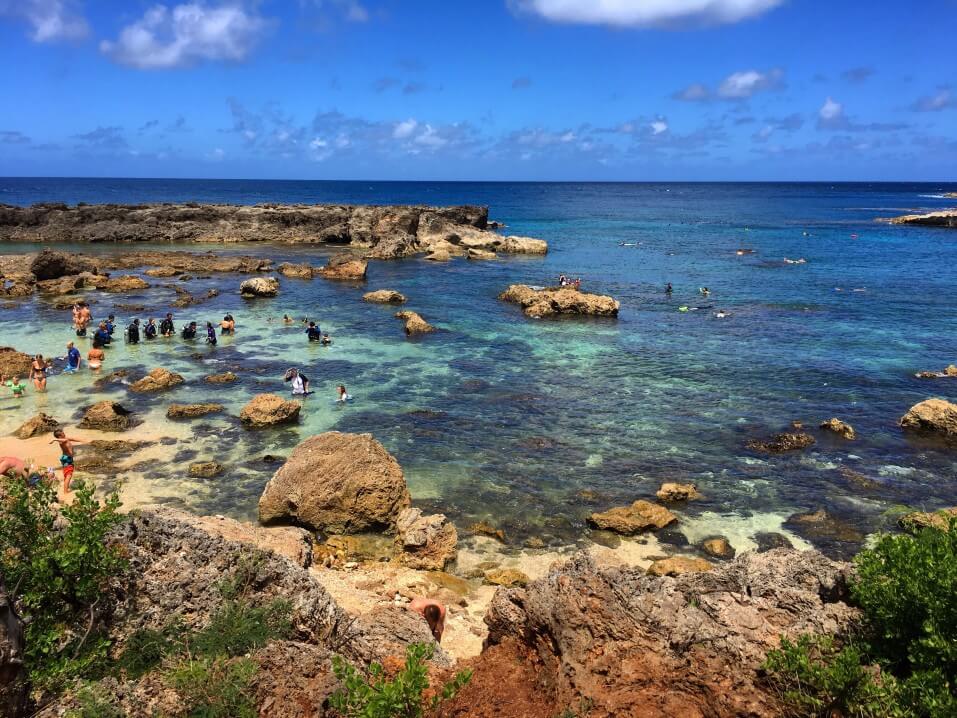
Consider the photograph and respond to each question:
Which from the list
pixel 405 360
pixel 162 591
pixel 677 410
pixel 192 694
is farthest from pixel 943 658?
pixel 405 360

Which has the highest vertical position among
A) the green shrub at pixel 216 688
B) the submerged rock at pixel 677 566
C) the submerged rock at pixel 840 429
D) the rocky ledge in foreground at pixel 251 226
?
the rocky ledge in foreground at pixel 251 226

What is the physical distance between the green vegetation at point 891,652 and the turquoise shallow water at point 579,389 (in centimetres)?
1050

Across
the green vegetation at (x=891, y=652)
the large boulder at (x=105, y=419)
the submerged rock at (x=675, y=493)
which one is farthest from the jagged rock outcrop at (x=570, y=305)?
the green vegetation at (x=891, y=652)

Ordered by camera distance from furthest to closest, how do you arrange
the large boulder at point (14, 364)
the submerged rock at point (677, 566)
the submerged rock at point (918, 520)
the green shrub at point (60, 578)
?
the large boulder at point (14, 364), the submerged rock at point (918, 520), the submerged rock at point (677, 566), the green shrub at point (60, 578)

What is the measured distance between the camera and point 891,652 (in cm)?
796

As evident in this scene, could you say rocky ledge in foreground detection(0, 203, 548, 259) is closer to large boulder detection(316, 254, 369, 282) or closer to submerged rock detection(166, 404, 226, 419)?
large boulder detection(316, 254, 369, 282)

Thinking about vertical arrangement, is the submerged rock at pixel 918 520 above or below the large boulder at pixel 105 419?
below

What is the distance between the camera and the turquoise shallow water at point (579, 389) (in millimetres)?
20969

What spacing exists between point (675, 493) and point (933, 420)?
13080 mm

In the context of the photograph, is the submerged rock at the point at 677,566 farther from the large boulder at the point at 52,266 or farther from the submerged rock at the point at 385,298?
the large boulder at the point at 52,266

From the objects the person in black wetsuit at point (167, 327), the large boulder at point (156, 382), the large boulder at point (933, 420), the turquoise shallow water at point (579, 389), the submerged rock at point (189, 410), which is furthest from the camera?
the person in black wetsuit at point (167, 327)

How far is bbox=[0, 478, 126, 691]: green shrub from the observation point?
7477mm

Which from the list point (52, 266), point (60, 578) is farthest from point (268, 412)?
point (52, 266)

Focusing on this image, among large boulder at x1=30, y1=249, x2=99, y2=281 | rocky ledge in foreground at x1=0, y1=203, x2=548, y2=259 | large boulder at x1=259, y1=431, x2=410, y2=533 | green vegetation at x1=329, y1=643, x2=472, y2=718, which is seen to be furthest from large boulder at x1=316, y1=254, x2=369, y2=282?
green vegetation at x1=329, y1=643, x2=472, y2=718
